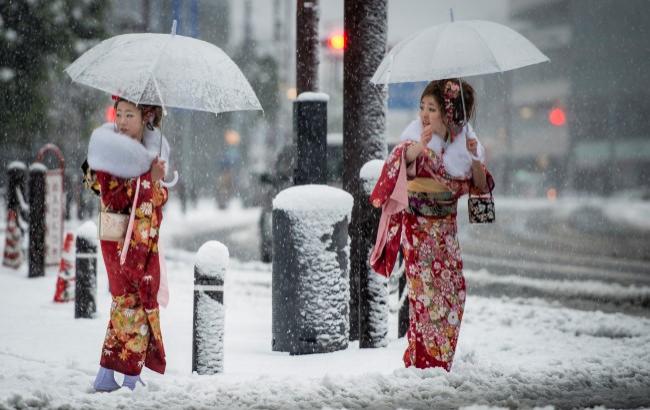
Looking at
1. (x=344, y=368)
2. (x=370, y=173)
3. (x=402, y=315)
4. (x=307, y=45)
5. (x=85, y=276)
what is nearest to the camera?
(x=344, y=368)

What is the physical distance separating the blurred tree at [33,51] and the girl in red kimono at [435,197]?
51.5 feet

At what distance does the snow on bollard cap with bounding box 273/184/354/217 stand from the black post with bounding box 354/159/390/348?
0.24m

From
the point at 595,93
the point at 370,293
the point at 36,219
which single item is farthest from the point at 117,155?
the point at 595,93

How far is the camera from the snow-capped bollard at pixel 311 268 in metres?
6.17

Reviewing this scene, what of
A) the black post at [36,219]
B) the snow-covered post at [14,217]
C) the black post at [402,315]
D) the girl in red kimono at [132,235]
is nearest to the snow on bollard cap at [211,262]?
the girl in red kimono at [132,235]

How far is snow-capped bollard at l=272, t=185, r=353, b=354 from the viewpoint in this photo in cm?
617

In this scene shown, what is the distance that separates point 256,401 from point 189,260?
32.8 feet

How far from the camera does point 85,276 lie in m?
7.68

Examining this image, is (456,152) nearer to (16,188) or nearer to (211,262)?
(211,262)

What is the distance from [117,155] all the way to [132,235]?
1.54 feet

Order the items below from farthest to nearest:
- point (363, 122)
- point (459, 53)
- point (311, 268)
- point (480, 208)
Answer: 1. point (363, 122)
2. point (311, 268)
3. point (480, 208)
4. point (459, 53)

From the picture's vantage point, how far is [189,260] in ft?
48.2

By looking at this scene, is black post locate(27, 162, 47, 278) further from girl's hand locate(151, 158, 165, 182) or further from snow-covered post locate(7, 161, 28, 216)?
girl's hand locate(151, 158, 165, 182)

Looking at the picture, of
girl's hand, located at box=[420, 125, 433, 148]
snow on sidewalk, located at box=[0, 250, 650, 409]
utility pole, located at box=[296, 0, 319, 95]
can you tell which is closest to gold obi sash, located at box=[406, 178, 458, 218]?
girl's hand, located at box=[420, 125, 433, 148]
